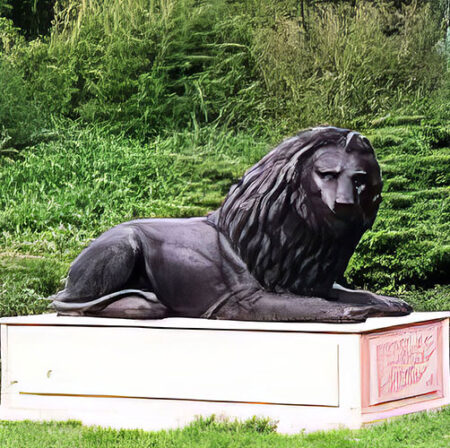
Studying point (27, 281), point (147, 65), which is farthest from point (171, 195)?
point (27, 281)

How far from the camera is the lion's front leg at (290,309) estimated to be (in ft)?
13.8

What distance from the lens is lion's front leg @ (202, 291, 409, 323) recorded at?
4.19 meters

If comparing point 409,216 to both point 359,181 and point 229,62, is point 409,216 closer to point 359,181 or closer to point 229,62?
point 229,62

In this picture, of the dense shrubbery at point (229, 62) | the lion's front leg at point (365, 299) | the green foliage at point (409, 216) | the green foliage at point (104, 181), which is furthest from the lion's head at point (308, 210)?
the dense shrubbery at point (229, 62)

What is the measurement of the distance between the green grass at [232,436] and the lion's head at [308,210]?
72 cm

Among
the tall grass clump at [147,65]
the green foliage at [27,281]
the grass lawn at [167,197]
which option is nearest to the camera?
the green foliage at [27,281]

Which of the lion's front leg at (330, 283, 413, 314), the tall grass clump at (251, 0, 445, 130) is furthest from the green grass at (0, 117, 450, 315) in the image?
the lion's front leg at (330, 283, 413, 314)

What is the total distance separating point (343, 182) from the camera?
4.20 meters

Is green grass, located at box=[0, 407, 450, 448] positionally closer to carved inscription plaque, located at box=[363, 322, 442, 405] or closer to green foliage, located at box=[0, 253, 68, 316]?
carved inscription plaque, located at box=[363, 322, 442, 405]

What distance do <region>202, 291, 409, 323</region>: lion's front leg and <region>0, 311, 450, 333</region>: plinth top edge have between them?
0.13 feet

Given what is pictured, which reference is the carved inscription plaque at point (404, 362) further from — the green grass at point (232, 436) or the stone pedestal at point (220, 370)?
the green grass at point (232, 436)

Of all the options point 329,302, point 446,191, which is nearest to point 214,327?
point 329,302

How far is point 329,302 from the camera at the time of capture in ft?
13.9

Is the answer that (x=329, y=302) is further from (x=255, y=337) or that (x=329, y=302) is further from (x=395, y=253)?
(x=395, y=253)
